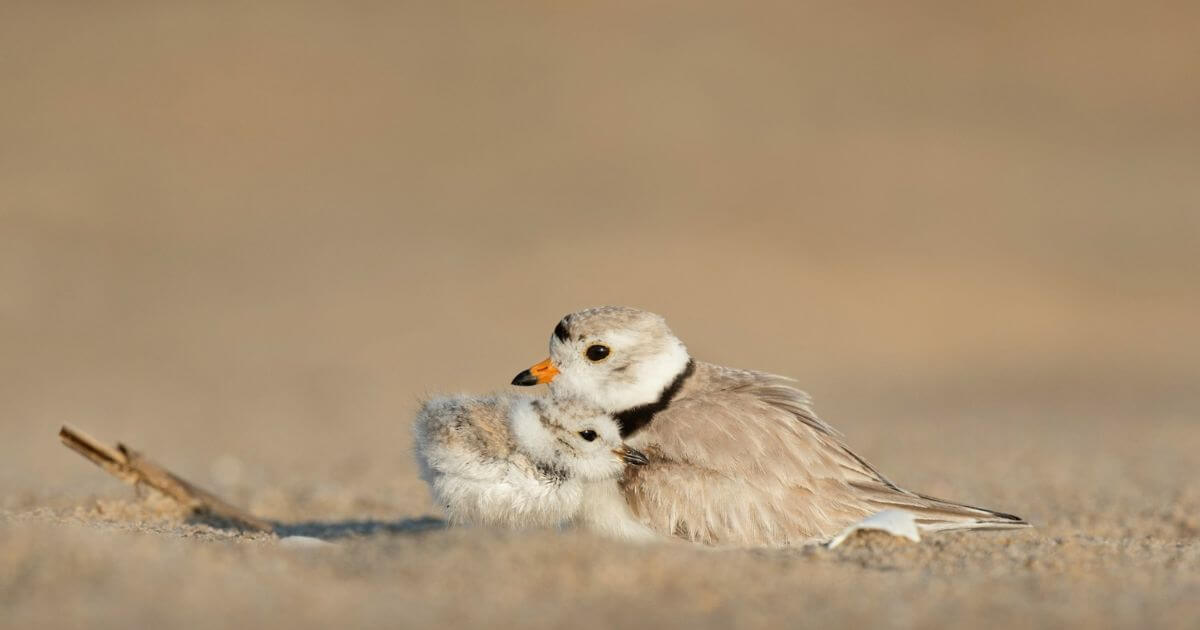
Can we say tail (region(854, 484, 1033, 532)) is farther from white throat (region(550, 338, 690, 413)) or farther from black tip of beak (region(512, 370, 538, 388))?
black tip of beak (region(512, 370, 538, 388))

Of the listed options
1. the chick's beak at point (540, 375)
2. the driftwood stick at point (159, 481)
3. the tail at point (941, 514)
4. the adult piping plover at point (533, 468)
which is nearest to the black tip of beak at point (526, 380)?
the chick's beak at point (540, 375)

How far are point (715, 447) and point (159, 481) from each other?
232cm

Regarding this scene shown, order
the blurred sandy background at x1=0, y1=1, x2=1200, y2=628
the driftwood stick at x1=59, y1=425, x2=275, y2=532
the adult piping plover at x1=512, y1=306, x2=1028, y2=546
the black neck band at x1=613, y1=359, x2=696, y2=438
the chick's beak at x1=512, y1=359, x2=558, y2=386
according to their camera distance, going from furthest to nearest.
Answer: the driftwood stick at x1=59, y1=425, x2=275, y2=532 → the chick's beak at x1=512, y1=359, x2=558, y2=386 → the black neck band at x1=613, y1=359, x2=696, y2=438 → the adult piping plover at x1=512, y1=306, x2=1028, y2=546 → the blurred sandy background at x1=0, y1=1, x2=1200, y2=628

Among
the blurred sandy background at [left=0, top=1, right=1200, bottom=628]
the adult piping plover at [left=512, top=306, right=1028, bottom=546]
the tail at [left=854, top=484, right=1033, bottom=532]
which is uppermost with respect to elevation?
the blurred sandy background at [left=0, top=1, right=1200, bottom=628]

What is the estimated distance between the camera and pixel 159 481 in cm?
525

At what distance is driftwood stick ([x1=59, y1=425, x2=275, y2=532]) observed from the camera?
16.6 ft

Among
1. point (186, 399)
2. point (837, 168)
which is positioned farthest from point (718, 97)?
point (186, 399)

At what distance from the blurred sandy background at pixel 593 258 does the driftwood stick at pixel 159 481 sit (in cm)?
52

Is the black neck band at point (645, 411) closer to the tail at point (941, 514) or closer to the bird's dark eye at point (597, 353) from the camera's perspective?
the bird's dark eye at point (597, 353)

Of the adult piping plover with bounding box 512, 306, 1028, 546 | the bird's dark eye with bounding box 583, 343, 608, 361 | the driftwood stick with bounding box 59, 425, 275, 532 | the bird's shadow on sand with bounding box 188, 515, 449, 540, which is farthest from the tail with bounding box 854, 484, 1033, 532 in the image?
the driftwood stick with bounding box 59, 425, 275, 532

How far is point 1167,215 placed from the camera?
16.8 m

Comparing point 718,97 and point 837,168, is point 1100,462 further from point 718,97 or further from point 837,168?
point 718,97

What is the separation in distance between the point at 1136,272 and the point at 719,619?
1356 cm

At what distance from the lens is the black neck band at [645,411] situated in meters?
4.55
